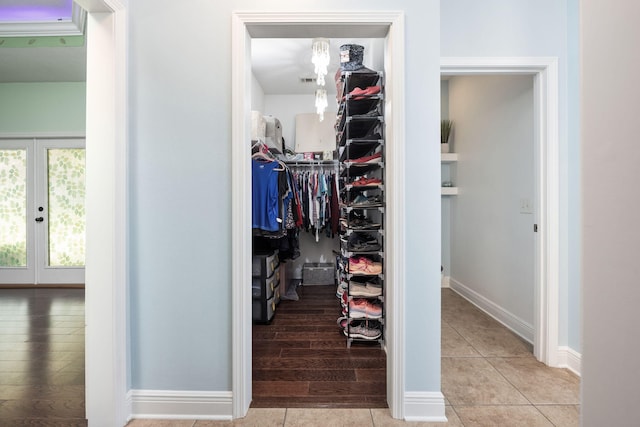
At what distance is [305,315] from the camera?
9.93 ft

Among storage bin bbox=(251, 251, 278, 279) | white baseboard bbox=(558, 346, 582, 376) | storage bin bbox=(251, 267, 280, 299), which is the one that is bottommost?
white baseboard bbox=(558, 346, 582, 376)

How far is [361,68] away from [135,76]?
1.53 meters

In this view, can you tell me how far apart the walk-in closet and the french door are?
2.85 m

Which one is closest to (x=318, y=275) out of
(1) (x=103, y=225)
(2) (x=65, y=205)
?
(1) (x=103, y=225)

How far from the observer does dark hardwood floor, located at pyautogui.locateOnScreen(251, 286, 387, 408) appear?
1708mm

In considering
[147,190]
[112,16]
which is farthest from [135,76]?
[147,190]

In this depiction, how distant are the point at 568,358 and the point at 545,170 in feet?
4.20

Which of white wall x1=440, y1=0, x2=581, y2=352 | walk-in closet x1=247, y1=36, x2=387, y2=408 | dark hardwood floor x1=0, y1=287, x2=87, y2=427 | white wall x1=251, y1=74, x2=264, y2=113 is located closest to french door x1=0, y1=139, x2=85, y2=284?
dark hardwood floor x1=0, y1=287, x2=87, y2=427

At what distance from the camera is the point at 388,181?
1574 millimetres

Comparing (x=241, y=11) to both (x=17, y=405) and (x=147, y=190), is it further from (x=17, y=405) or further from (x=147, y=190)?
(x=17, y=405)

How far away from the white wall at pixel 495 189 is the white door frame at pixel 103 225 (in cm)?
280

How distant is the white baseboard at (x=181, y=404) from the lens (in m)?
1.57

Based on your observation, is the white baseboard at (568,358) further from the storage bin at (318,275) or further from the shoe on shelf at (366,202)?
the storage bin at (318,275)

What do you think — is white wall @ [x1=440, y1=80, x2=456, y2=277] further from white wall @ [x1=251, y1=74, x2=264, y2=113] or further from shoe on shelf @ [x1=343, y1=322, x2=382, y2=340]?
white wall @ [x1=251, y1=74, x2=264, y2=113]
